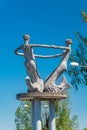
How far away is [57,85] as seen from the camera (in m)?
22.4

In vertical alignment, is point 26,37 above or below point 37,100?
above

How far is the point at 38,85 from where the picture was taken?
2194 cm

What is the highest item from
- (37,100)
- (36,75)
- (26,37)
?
(26,37)

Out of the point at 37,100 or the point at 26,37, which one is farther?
the point at 26,37

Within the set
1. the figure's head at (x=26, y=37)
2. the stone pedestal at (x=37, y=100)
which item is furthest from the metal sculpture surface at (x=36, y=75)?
the stone pedestal at (x=37, y=100)

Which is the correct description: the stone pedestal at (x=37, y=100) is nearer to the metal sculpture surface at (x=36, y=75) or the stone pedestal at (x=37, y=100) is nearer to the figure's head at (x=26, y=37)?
the metal sculpture surface at (x=36, y=75)

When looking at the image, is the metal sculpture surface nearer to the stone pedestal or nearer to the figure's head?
the figure's head

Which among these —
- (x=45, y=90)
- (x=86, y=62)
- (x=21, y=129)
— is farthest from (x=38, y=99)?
(x=21, y=129)

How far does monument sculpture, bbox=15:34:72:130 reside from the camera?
21.7m

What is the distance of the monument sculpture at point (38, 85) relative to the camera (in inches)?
856

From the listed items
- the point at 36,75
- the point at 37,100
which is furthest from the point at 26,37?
the point at 37,100

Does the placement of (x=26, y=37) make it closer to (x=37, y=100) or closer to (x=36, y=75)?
(x=36, y=75)

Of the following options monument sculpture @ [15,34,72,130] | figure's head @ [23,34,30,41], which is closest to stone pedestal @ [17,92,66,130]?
monument sculpture @ [15,34,72,130]

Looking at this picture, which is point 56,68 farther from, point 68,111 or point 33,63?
point 68,111
